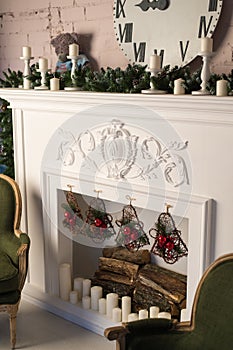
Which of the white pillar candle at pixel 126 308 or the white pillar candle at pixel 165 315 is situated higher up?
the white pillar candle at pixel 165 315

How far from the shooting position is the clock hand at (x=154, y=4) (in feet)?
9.31

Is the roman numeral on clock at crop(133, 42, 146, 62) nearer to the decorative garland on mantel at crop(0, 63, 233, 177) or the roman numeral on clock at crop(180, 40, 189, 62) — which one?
the decorative garland on mantel at crop(0, 63, 233, 177)

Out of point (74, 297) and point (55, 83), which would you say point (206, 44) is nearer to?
point (55, 83)

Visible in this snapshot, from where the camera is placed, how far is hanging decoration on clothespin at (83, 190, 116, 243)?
3.27 meters

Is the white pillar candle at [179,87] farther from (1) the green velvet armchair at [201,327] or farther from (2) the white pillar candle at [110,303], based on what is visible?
(2) the white pillar candle at [110,303]

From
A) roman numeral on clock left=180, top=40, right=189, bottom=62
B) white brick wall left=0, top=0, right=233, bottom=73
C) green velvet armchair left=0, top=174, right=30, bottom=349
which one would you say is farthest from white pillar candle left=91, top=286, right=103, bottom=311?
roman numeral on clock left=180, top=40, right=189, bottom=62

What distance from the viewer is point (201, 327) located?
2.21m

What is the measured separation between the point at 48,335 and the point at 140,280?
0.65 m

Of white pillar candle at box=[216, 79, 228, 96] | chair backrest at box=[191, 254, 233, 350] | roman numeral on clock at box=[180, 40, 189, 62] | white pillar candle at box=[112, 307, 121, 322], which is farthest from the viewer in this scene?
white pillar candle at box=[112, 307, 121, 322]

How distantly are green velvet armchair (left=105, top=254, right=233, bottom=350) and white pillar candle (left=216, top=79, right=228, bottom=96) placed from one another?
733 mm

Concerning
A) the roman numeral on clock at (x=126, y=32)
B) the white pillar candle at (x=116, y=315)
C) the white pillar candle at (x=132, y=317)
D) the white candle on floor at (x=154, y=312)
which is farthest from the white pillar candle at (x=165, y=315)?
the roman numeral on clock at (x=126, y=32)

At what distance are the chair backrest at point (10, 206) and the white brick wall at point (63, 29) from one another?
0.92 m

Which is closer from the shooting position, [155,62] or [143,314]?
[155,62]

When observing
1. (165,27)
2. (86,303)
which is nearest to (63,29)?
(165,27)
